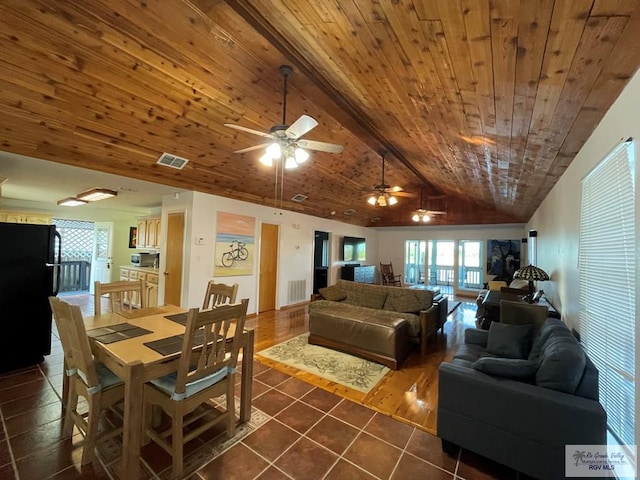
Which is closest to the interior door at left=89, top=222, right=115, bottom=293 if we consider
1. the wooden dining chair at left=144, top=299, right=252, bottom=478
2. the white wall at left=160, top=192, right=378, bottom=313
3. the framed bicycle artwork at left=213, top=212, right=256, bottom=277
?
the white wall at left=160, top=192, right=378, bottom=313

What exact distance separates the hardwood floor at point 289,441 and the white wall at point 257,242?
2135 mm

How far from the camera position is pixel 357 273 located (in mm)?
8711

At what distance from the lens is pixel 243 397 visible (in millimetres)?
2262

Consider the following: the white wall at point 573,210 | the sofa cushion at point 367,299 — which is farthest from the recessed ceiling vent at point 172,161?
the white wall at point 573,210

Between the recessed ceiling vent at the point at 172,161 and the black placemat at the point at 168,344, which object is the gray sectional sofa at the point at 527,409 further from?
the recessed ceiling vent at the point at 172,161

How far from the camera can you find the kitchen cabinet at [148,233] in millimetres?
6090

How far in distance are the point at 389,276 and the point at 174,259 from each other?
22.4 ft

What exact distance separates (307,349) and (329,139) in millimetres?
3009

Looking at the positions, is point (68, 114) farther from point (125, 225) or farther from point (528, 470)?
point (125, 225)

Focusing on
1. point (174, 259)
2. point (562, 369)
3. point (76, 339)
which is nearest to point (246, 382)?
point (76, 339)

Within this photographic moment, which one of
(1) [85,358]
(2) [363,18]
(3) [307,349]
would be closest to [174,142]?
(1) [85,358]

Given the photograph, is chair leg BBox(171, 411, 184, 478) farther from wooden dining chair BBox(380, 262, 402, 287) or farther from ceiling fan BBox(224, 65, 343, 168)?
wooden dining chair BBox(380, 262, 402, 287)

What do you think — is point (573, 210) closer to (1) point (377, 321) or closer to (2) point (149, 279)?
(1) point (377, 321)

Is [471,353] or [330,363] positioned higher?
[471,353]
